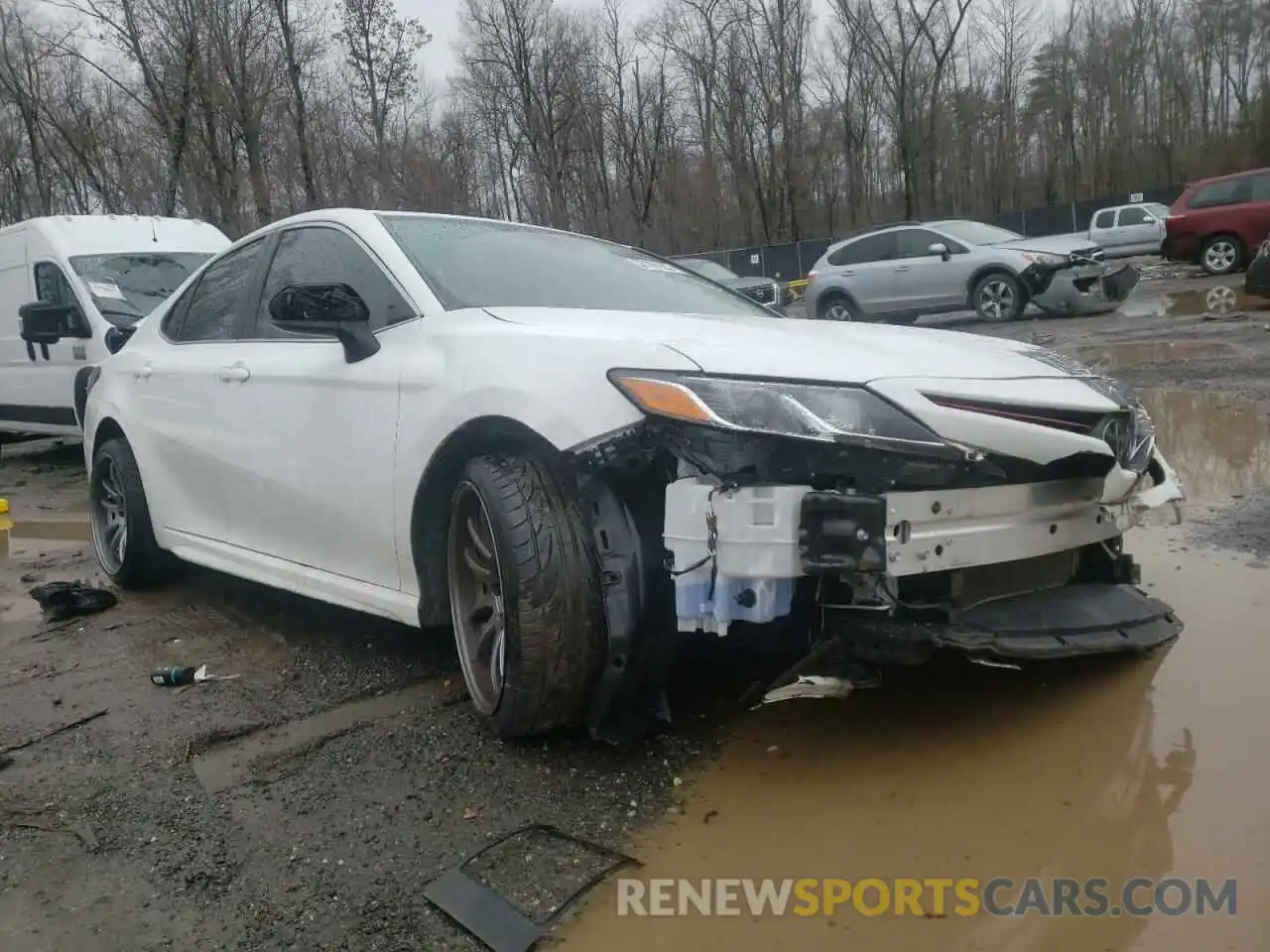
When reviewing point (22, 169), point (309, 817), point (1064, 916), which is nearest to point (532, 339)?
point (309, 817)

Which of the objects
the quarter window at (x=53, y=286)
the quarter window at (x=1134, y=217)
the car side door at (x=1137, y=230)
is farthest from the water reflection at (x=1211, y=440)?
the quarter window at (x=1134, y=217)

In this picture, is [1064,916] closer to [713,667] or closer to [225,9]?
[713,667]

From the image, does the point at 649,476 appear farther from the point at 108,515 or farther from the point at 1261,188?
the point at 1261,188

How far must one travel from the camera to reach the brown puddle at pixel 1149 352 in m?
9.03

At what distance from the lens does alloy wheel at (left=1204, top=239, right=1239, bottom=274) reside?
51.3ft

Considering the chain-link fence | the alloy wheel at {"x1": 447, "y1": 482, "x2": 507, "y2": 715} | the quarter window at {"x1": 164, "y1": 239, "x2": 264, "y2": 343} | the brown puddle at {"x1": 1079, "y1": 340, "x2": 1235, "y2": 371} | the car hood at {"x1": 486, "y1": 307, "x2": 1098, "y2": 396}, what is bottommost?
the alloy wheel at {"x1": 447, "y1": 482, "x2": 507, "y2": 715}

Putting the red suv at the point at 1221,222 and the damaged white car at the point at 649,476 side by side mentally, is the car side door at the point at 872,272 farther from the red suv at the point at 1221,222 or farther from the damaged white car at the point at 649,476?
the damaged white car at the point at 649,476

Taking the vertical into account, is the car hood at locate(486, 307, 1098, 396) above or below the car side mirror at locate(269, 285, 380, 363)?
below

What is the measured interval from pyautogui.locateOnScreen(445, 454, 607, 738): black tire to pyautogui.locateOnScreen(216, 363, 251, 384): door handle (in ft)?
5.25

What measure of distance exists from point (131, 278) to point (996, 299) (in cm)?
1066

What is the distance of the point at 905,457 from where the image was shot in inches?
90.1

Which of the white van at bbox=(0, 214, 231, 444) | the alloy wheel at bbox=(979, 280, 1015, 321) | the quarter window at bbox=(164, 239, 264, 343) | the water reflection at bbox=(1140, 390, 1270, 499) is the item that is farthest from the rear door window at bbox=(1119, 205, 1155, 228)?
the quarter window at bbox=(164, 239, 264, 343)

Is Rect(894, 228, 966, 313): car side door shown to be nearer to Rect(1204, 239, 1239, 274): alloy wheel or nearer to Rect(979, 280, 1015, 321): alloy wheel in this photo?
Rect(979, 280, 1015, 321): alloy wheel

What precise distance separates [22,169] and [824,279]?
2617cm
